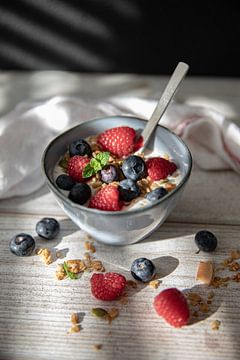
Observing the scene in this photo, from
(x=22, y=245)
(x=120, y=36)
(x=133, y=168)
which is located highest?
(x=133, y=168)

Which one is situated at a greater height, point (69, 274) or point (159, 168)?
point (159, 168)

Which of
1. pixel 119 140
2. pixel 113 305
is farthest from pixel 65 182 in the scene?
pixel 113 305

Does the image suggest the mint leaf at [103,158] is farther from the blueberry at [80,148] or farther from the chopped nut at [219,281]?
the chopped nut at [219,281]

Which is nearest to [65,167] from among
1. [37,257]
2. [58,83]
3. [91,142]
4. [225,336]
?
[91,142]

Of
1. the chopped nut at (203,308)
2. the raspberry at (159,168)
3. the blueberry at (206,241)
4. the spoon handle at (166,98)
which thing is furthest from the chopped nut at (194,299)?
the spoon handle at (166,98)

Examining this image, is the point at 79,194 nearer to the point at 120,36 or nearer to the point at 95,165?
the point at 95,165

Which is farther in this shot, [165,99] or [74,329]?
[165,99]

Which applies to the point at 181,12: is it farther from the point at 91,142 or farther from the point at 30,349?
the point at 30,349

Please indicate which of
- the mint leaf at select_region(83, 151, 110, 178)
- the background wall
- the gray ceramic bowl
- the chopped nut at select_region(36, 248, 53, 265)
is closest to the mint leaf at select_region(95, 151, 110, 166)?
the mint leaf at select_region(83, 151, 110, 178)

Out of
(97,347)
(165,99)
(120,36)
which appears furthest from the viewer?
(120,36)
